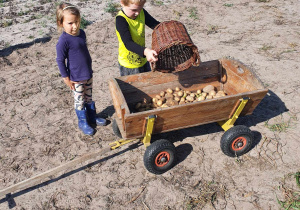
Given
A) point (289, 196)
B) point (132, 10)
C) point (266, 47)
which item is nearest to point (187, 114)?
point (132, 10)


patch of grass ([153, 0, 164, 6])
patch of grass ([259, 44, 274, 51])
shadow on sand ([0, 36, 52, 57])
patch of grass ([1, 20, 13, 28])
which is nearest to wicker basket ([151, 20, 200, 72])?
patch of grass ([259, 44, 274, 51])

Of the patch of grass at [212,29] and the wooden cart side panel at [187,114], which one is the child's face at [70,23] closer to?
the wooden cart side panel at [187,114]

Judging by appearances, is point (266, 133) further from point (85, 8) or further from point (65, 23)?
point (85, 8)

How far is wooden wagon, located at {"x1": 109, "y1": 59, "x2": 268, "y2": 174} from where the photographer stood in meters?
2.76

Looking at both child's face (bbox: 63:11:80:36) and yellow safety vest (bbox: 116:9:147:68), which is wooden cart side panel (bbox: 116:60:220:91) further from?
child's face (bbox: 63:11:80:36)

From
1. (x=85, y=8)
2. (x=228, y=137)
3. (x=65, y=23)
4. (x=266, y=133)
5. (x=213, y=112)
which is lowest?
(x=85, y=8)

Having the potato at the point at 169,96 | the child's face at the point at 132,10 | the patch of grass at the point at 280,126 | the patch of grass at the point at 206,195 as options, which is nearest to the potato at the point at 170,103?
the potato at the point at 169,96

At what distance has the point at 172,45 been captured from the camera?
262 centimetres

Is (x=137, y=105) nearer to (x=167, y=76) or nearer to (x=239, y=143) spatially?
(x=167, y=76)

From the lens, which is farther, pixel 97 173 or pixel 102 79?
pixel 102 79

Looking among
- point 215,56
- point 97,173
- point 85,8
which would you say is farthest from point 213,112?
point 85,8

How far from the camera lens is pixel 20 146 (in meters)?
3.56

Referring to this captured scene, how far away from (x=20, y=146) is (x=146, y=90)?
1.83 meters

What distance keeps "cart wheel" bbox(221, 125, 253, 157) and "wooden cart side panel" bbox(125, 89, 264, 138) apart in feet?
0.74
